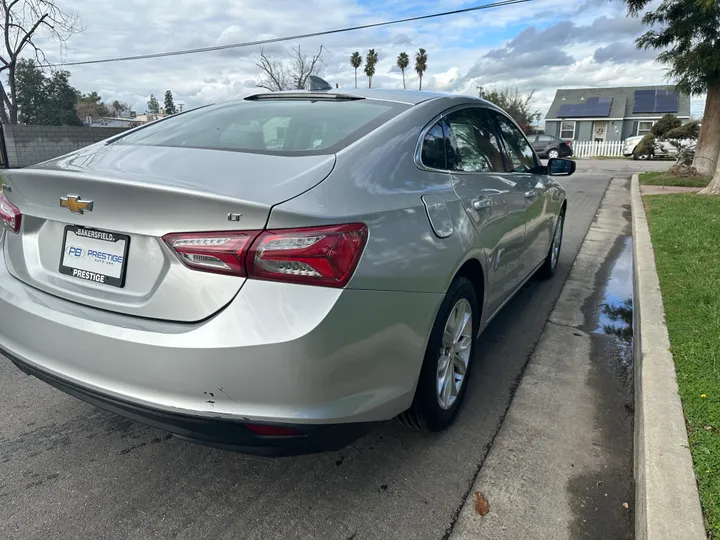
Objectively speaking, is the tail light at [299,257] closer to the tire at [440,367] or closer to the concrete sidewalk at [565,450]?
the tire at [440,367]

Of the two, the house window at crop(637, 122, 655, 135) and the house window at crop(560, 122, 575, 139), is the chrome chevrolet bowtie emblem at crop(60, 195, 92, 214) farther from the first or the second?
the house window at crop(637, 122, 655, 135)

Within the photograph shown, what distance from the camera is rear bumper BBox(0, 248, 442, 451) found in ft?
5.79

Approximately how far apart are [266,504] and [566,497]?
130cm

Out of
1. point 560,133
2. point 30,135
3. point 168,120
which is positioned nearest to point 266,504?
point 168,120

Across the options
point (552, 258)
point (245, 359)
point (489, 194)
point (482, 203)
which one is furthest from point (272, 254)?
point (552, 258)

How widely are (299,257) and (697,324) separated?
3187 mm

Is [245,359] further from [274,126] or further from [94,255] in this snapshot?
[274,126]

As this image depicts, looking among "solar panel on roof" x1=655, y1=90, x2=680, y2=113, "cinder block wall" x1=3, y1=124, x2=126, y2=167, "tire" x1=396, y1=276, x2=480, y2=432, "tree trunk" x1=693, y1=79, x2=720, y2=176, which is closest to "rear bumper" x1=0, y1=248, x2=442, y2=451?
"tire" x1=396, y1=276, x2=480, y2=432

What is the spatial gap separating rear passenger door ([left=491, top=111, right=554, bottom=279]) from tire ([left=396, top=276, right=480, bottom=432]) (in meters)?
1.24

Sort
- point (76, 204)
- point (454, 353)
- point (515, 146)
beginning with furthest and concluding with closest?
point (515, 146) → point (454, 353) → point (76, 204)

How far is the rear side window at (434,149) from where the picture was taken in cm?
259

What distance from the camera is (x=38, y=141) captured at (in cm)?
1655

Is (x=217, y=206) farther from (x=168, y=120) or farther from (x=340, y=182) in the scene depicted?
(x=168, y=120)

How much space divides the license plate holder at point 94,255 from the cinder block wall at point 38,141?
1509 centimetres
